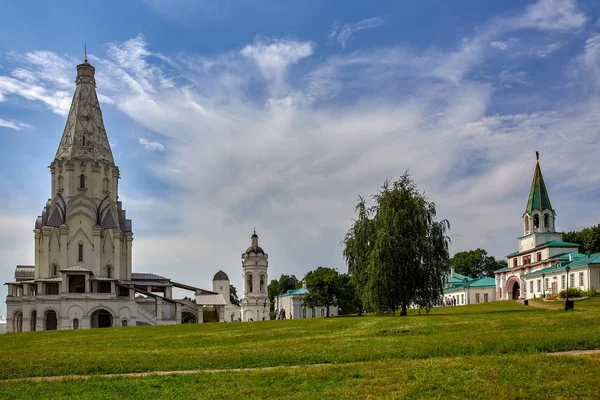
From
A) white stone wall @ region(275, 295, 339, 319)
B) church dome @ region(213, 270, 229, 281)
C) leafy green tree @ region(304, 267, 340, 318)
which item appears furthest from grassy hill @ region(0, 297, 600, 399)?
white stone wall @ region(275, 295, 339, 319)

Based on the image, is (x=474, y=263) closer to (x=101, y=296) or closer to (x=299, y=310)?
(x=299, y=310)

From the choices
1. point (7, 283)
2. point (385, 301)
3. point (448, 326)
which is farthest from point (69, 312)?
point (448, 326)

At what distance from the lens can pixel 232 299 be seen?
149m

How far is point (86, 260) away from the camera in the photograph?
81812mm

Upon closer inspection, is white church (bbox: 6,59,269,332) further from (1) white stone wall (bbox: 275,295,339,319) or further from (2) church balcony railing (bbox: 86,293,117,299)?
(1) white stone wall (bbox: 275,295,339,319)

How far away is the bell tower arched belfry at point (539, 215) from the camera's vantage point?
84.9m

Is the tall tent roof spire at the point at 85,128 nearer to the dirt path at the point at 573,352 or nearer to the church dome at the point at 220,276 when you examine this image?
the church dome at the point at 220,276

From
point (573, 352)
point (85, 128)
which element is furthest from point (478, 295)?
point (573, 352)

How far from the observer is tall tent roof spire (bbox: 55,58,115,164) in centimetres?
8450

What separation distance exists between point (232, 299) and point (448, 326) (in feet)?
407

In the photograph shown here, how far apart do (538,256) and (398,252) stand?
49930 millimetres

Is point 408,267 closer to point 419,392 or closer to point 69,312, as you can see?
point 419,392

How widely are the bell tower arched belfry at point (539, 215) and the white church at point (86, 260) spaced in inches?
1809

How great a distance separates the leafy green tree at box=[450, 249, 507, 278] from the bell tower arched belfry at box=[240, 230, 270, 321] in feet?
173
